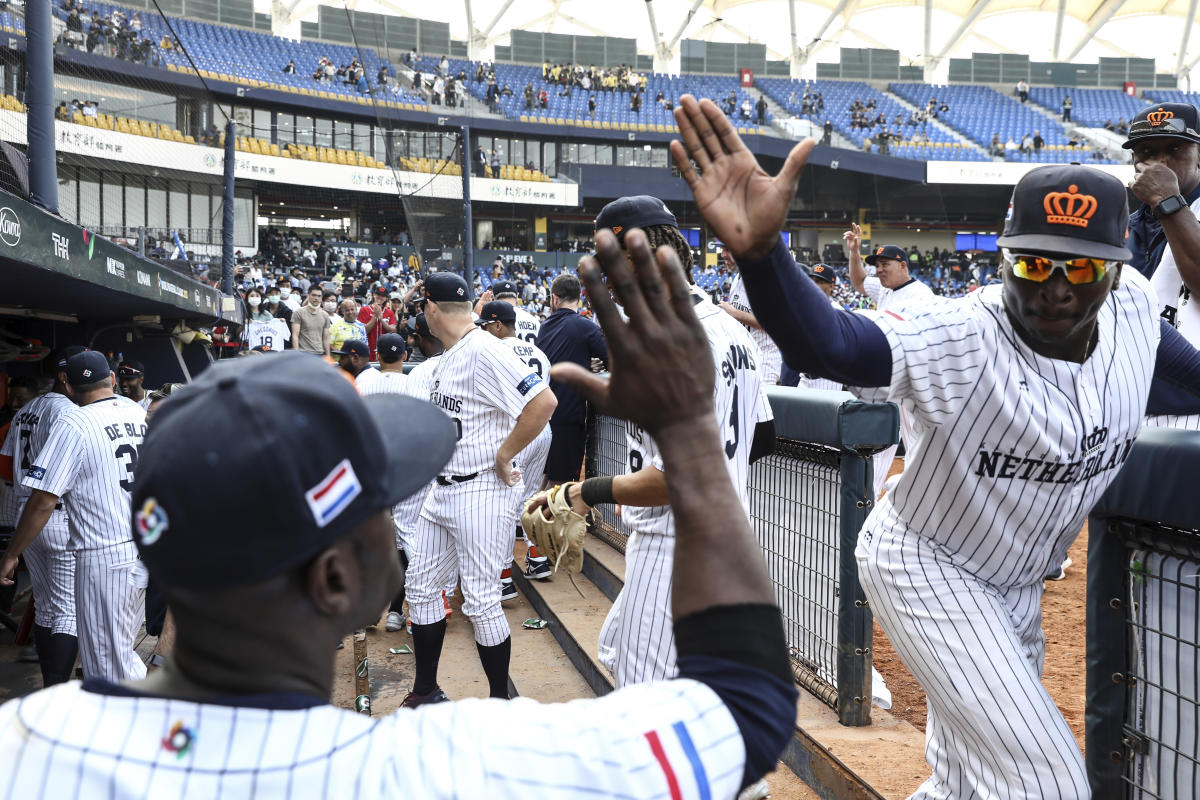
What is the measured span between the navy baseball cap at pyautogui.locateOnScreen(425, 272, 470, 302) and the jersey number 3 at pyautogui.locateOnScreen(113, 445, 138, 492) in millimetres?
1815

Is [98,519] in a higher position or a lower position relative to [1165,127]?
lower

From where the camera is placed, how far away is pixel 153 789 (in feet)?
2.90

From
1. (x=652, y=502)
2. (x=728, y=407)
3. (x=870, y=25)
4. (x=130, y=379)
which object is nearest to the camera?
(x=652, y=502)

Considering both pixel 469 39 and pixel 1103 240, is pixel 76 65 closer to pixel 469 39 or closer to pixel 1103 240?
pixel 1103 240

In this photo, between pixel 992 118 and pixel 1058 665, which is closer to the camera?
pixel 1058 665

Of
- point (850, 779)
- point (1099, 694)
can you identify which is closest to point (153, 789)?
point (1099, 694)

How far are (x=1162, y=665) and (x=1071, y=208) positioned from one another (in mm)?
1046

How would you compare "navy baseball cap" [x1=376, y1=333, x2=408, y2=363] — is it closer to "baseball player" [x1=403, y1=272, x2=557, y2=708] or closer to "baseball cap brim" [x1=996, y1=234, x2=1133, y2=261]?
"baseball player" [x1=403, y1=272, x2=557, y2=708]

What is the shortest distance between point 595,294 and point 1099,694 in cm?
192

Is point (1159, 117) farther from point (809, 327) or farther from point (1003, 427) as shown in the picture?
point (809, 327)

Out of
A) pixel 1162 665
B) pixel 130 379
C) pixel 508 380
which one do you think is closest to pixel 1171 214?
pixel 1162 665

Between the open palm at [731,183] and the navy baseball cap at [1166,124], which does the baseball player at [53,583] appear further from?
the navy baseball cap at [1166,124]

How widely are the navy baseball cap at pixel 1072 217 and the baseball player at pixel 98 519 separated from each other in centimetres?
435

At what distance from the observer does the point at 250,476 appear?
35.4 inches
